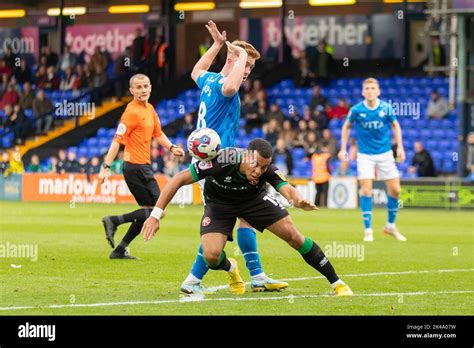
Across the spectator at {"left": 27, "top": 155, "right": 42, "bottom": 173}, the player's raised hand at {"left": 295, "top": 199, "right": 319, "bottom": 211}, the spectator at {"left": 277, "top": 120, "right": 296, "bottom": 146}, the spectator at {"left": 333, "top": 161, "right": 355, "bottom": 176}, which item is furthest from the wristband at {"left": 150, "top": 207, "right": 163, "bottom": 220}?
the spectator at {"left": 27, "top": 155, "right": 42, "bottom": 173}

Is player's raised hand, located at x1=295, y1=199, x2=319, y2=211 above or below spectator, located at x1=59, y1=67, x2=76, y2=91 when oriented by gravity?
below

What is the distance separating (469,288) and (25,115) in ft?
105

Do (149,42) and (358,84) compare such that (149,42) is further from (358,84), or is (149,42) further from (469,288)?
(469,288)

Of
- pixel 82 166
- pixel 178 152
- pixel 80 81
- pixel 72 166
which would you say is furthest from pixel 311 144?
pixel 178 152

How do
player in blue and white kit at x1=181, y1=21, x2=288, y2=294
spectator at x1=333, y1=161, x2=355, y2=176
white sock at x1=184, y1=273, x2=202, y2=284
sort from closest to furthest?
white sock at x1=184, y1=273, x2=202, y2=284 → player in blue and white kit at x1=181, y1=21, x2=288, y2=294 → spectator at x1=333, y1=161, x2=355, y2=176

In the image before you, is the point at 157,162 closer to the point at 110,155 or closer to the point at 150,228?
the point at 110,155

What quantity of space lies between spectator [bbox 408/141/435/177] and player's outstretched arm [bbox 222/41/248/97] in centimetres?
2090

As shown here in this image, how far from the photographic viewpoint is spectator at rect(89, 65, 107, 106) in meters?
42.2

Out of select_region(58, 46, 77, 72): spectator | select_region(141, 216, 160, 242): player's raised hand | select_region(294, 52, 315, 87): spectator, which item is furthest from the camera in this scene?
select_region(58, 46, 77, 72): spectator

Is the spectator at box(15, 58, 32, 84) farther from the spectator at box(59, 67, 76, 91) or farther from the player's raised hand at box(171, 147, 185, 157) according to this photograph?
the player's raised hand at box(171, 147, 185, 157)

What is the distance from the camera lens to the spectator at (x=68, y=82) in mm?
43094

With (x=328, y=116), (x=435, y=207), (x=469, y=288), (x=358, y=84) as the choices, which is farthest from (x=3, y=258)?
(x=358, y=84)

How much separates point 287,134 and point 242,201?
79.3 feet
